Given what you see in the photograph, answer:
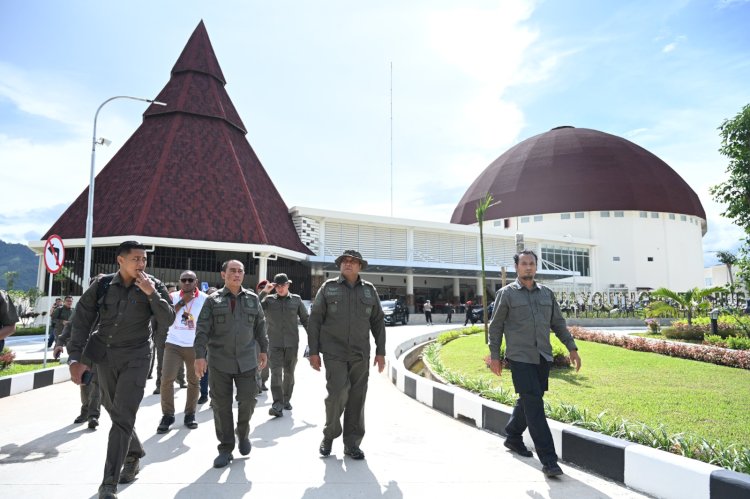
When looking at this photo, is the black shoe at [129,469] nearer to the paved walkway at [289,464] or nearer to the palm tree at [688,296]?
the paved walkway at [289,464]

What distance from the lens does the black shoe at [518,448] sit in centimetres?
443

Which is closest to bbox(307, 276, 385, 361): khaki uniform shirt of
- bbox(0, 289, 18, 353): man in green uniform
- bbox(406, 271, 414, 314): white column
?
bbox(0, 289, 18, 353): man in green uniform

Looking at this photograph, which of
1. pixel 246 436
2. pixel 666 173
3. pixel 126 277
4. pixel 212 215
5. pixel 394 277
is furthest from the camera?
pixel 666 173

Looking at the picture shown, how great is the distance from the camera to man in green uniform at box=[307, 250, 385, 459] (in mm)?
4348

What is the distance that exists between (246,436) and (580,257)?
4549 centimetres

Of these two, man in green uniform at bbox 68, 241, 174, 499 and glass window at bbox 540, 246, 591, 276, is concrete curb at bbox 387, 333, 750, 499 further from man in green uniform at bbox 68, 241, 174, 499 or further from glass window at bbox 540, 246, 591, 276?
glass window at bbox 540, 246, 591, 276

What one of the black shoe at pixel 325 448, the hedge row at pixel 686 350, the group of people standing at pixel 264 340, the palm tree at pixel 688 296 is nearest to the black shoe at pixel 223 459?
the group of people standing at pixel 264 340

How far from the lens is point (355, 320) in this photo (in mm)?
4457

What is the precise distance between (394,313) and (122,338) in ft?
69.0

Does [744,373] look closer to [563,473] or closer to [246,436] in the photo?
[563,473]

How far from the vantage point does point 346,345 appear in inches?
173

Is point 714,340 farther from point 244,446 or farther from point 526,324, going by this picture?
point 244,446

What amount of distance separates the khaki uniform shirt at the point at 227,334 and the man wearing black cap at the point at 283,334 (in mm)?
1702

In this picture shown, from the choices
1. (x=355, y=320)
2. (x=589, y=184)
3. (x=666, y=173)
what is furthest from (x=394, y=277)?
(x=666, y=173)
